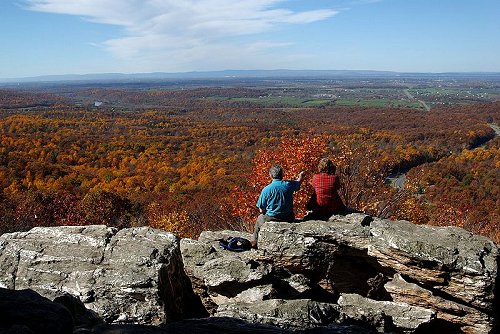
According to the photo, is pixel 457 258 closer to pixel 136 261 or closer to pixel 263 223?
pixel 263 223

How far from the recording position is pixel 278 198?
1134 centimetres

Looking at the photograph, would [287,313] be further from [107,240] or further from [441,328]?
[107,240]

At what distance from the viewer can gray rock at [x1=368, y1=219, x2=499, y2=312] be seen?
31.2ft

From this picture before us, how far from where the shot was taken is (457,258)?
31.7 ft

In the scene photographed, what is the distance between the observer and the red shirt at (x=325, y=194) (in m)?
11.3

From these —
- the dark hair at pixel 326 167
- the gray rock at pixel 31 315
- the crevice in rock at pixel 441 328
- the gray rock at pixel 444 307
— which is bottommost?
Result: the crevice in rock at pixel 441 328

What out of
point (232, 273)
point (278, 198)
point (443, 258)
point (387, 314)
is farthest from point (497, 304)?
point (232, 273)

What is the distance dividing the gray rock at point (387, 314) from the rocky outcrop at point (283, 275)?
0.08 feet

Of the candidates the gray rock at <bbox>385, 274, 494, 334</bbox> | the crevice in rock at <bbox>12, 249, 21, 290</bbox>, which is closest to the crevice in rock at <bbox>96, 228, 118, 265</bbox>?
the crevice in rock at <bbox>12, 249, 21, 290</bbox>

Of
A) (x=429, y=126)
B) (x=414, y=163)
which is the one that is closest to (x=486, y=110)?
(x=429, y=126)

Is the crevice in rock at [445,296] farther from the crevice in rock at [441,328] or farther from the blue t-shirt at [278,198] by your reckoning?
the blue t-shirt at [278,198]

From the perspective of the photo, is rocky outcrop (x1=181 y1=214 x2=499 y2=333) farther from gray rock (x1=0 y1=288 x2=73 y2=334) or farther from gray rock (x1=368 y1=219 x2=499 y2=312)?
gray rock (x1=0 y1=288 x2=73 y2=334)

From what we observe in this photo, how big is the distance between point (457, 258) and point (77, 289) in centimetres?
920

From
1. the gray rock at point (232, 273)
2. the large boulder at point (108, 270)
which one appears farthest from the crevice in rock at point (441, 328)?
the large boulder at point (108, 270)
